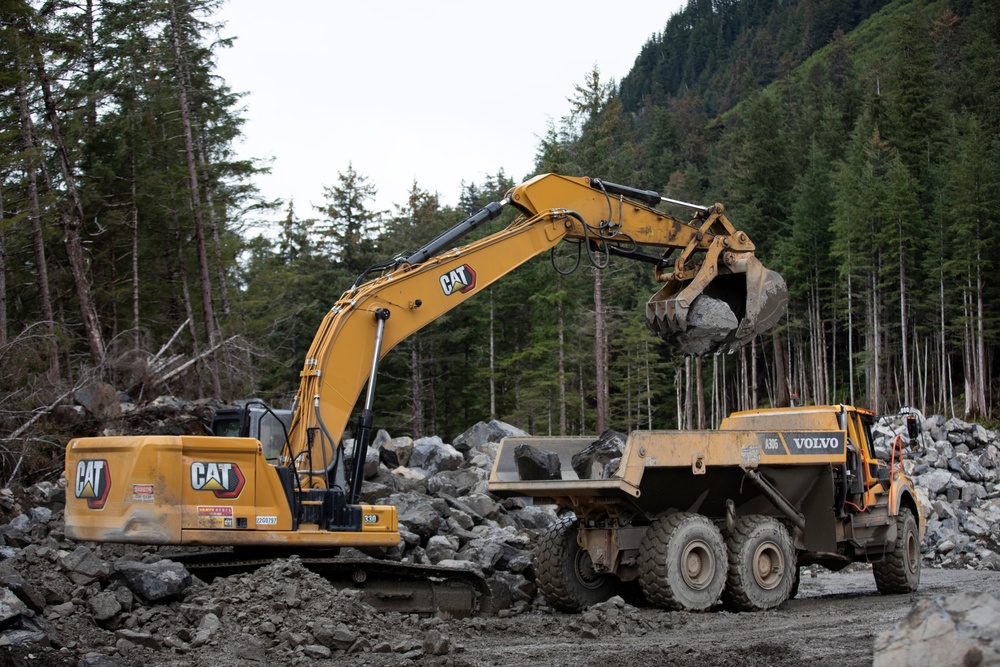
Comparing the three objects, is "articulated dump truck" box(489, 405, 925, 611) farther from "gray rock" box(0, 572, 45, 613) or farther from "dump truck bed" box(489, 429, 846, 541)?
"gray rock" box(0, 572, 45, 613)

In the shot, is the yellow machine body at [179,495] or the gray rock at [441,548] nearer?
the yellow machine body at [179,495]

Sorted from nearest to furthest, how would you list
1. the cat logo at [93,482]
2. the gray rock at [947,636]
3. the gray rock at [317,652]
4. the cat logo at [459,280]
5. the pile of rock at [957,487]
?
1. the gray rock at [947,636]
2. the gray rock at [317,652]
3. the cat logo at [93,482]
4. the cat logo at [459,280]
5. the pile of rock at [957,487]

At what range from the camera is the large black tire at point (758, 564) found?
34.4 feet

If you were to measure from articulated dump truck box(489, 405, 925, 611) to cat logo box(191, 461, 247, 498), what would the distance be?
2.90m

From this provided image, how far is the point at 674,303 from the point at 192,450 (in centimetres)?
569

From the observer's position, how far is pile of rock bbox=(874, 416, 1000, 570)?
17.4 metres

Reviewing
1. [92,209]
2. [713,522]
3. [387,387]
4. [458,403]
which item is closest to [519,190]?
[713,522]

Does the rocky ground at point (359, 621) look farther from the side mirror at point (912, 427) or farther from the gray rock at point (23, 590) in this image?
the side mirror at point (912, 427)

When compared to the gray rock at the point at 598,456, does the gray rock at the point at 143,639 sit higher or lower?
lower

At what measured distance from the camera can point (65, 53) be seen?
922 inches

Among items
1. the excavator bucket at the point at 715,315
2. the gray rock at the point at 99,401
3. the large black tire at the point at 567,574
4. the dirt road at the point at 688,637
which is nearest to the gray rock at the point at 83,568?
the dirt road at the point at 688,637

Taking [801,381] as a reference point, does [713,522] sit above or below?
below

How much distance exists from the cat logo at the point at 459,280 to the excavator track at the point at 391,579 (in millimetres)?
2922

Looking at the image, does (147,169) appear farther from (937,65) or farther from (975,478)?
(937,65)
